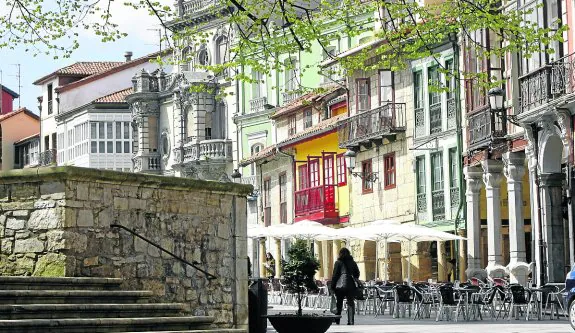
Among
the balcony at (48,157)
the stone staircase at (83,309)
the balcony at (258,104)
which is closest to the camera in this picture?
the stone staircase at (83,309)

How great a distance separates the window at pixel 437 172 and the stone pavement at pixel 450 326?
15883 mm

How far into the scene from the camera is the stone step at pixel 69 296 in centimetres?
1614

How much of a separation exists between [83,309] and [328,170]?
39646 mm

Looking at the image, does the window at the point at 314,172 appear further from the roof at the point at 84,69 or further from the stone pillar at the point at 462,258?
the roof at the point at 84,69

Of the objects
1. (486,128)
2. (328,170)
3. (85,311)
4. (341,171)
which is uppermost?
(328,170)

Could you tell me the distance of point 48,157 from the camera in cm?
9125

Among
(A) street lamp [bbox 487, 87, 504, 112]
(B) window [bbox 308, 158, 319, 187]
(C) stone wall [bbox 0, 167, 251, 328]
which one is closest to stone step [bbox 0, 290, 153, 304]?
(C) stone wall [bbox 0, 167, 251, 328]

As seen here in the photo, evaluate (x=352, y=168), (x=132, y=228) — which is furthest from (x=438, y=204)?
(x=132, y=228)

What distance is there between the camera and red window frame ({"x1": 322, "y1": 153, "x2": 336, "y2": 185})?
2185 inches

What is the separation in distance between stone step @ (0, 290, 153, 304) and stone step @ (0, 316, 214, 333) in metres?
0.58

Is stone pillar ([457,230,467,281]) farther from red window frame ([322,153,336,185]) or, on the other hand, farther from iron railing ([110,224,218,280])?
iron railing ([110,224,218,280])

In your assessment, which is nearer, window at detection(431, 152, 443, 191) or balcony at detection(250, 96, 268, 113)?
window at detection(431, 152, 443, 191)

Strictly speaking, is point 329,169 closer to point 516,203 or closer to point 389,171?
point 389,171

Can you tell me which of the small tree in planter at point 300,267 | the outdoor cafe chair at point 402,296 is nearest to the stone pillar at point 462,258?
the outdoor cafe chair at point 402,296
